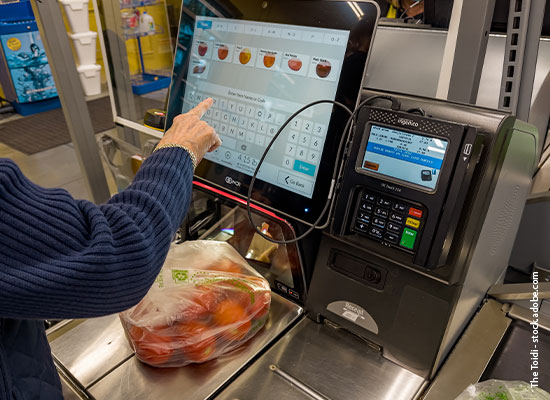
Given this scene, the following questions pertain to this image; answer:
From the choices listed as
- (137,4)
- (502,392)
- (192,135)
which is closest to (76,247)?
→ (192,135)

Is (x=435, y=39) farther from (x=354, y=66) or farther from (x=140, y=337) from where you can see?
(x=140, y=337)

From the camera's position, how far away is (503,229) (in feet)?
2.35

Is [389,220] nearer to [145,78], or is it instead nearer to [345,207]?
[345,207]

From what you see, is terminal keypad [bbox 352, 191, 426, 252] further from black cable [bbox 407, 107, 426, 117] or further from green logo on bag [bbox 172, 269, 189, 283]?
green logo on bag [bbox 172, 269, 189, 283]

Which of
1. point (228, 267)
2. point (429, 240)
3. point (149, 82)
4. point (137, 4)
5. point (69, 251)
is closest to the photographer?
point (69, 251)

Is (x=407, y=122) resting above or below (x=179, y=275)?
above

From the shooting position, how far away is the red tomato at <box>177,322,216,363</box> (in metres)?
0.69

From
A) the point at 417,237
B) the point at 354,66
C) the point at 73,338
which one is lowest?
the point at 73,338

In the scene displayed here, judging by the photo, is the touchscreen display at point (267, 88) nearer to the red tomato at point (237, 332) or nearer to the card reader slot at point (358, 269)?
the card reader slot at point (358, 269)

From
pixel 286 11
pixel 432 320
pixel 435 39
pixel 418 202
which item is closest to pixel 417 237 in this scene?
pixel 418 202

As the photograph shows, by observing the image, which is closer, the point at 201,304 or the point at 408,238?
the point at 408,238

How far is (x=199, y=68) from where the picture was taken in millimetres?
901

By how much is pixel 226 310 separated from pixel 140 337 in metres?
0.15

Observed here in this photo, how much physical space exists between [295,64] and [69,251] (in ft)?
1.62
